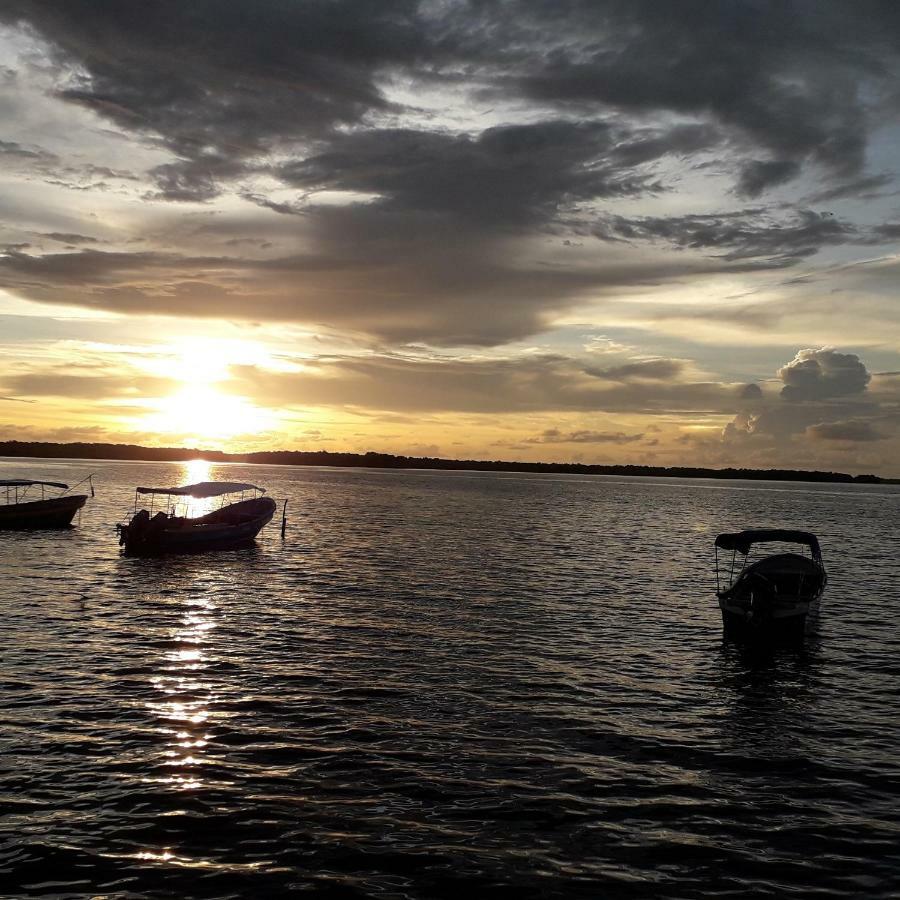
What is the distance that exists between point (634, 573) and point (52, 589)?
35188mm

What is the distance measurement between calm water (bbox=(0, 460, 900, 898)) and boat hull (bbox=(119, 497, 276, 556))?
1441 cm

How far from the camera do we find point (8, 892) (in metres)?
12.0

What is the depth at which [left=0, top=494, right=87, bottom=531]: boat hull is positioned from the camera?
7212 centimetres

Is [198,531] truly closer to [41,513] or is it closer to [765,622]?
[41,513]

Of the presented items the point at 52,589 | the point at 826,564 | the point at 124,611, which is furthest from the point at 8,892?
the point at 826,564

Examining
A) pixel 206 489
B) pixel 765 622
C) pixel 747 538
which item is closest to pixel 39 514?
pixel 206 489

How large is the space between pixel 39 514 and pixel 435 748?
67.1 metres

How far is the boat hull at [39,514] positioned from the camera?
7212cm

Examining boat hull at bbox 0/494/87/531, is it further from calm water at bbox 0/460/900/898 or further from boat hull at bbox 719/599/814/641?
boat hull at bbox 719/599/814/641

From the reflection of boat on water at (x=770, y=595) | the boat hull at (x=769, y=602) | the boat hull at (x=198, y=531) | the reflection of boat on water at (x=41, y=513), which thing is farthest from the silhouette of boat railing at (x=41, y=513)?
the boat hull at (x=769, y=602)

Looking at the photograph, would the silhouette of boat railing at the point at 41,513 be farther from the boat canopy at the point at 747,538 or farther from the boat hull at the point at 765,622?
Result: the boat hull at the point at 765,622

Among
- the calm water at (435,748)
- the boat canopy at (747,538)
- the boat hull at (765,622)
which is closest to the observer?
Result: the calm water at (435,748)

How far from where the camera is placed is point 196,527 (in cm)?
5981

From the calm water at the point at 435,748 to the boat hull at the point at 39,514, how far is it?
36.1 m
